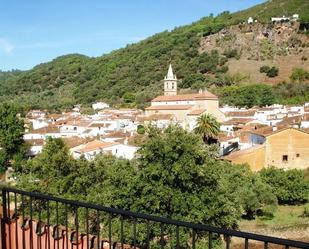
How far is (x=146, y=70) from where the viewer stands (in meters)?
108

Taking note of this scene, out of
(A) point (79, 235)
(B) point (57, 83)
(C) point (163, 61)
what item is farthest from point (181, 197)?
(B) point (57, 83)

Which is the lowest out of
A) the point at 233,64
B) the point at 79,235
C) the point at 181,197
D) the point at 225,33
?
the point at 181,197

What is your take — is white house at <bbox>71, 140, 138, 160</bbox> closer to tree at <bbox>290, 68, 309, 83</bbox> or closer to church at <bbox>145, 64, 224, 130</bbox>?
church at <bbox>145, 64, 224, 130</bbox>

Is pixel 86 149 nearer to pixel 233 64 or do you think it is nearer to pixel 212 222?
pixel 212 222

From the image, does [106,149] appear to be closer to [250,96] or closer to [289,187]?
[289,187]

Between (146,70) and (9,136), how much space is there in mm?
70411

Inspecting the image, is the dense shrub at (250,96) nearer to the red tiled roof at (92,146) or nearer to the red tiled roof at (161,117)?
the red tiled roof at (161,117)

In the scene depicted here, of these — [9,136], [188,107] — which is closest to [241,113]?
[188,107]

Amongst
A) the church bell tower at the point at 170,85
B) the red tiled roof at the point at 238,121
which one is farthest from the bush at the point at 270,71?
the red tiled roof at the point at 238,121

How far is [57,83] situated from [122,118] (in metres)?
72.7

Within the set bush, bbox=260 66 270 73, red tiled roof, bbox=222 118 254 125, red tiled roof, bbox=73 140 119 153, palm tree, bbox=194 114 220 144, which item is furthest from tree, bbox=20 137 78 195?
bush, bbox=260 66 270 73

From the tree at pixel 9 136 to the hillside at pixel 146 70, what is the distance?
42112 mm

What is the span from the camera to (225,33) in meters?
116

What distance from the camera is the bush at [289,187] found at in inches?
1080
